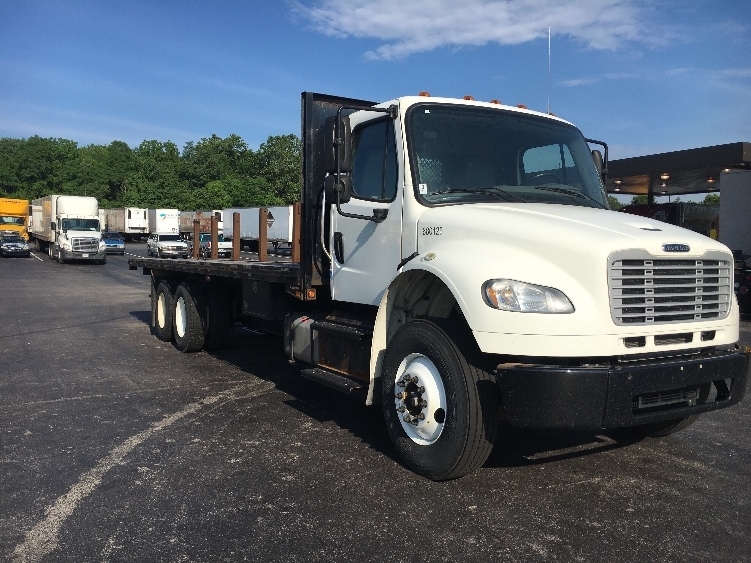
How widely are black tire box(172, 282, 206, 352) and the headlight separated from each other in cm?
642

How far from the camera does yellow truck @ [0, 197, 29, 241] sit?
156 feet

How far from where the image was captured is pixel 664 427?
18.1 ft

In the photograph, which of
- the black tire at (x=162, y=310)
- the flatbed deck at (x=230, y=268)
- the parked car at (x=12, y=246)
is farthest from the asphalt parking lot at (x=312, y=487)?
the parked car at (x=12, y=246)

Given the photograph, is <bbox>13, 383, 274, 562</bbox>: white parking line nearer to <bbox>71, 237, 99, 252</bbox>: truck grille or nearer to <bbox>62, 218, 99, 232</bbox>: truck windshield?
<bbox>71, 237, 99, 252</bbox>: truck grille

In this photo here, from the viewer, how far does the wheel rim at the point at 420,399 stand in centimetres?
452

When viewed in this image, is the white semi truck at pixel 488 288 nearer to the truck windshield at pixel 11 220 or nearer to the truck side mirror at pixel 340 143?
the truck side mirror at pixel 340 143

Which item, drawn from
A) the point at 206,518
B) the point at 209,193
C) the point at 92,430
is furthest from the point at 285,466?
the point at 209,193

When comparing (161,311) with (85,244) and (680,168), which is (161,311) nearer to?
(680,168)

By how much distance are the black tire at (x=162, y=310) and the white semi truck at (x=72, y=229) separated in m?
25.9

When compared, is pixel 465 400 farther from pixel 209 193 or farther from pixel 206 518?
pixel 209 193

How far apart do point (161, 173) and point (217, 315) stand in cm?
8917

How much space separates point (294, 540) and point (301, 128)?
400 centimetres

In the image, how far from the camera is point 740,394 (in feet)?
15.0

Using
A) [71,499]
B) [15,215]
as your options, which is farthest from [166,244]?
[71,499]
